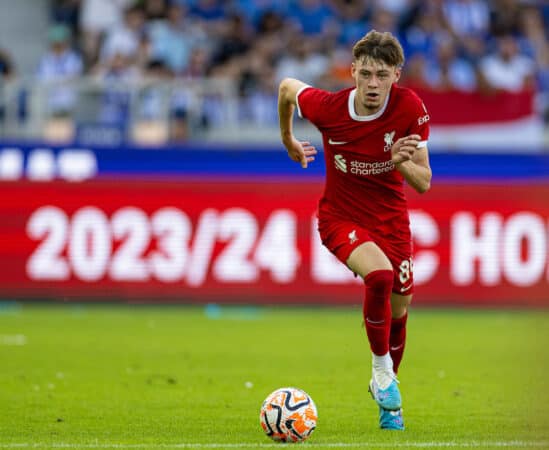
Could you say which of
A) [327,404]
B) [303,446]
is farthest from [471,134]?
[303,446]

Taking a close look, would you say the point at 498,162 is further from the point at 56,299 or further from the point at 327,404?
the point at 327,404

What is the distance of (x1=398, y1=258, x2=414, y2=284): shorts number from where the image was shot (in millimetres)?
8328

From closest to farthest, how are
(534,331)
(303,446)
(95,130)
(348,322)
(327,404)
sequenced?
(303,446) < (327,404) < (534,331) < (348,322) < (95,130)

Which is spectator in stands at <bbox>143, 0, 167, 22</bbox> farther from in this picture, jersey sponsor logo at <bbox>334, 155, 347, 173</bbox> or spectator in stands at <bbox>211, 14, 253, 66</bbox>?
jersey sponsor logo at <bbox>334, 155, 347, 173</bbox>

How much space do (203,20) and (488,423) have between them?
14.1 metres

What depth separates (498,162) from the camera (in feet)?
63.6

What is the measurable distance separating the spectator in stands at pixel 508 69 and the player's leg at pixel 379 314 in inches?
521

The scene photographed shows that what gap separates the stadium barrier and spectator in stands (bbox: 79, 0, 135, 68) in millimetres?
3737

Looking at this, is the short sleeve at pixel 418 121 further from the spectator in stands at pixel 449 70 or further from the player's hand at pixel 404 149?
the spectator in stands at pixel 449 70

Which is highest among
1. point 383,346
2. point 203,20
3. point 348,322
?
point 203,20

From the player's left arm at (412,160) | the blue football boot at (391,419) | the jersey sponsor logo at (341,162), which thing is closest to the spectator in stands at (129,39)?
the jersey sponsor logo at (341,162)

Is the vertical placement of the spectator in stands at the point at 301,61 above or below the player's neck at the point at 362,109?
above

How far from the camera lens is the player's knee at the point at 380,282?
25.6 ft

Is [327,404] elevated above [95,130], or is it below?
below
